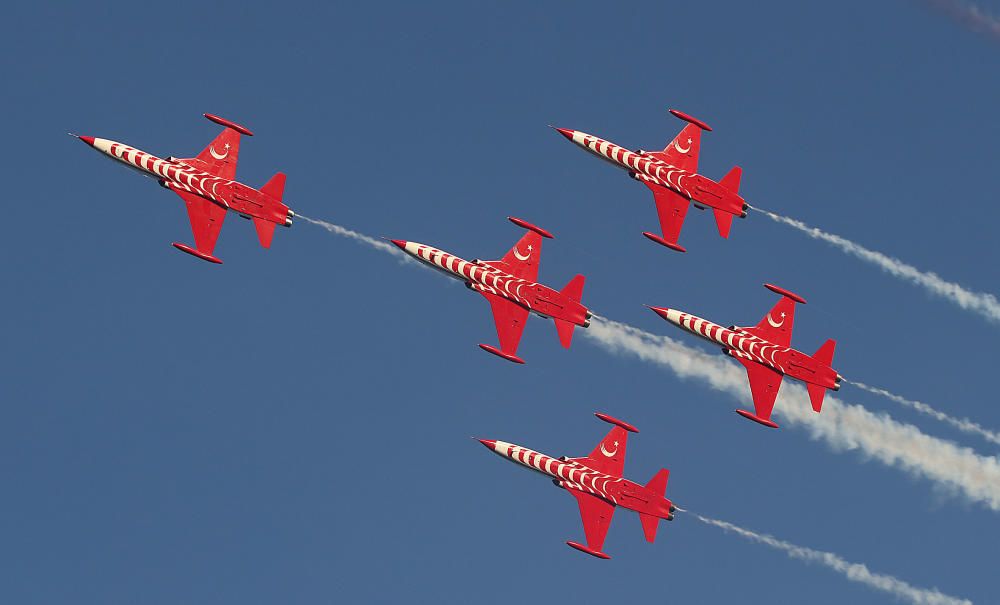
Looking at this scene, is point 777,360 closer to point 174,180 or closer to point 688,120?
point 688,120

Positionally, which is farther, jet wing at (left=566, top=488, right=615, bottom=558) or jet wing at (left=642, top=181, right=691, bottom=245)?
jet wing at (left=642, top=181, right=691, bottom=245)

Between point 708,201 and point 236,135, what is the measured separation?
3450cm

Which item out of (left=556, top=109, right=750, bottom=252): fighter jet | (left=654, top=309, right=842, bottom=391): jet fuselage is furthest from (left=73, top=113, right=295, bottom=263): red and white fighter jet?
(left=654, top=309, right=842, bottom=391): jet fuselage

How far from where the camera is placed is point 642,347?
183375 millimetres

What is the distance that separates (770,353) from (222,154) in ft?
137

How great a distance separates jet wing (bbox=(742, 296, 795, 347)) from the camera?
179750mm

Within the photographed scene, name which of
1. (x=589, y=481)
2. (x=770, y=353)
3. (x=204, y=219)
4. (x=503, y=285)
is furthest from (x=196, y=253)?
(x=770, y=353)

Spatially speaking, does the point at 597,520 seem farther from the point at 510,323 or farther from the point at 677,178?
the point at 677,178

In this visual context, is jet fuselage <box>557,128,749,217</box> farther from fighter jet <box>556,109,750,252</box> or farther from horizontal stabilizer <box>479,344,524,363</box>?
horizontal stabilizer <box>479,344,524,363</box>

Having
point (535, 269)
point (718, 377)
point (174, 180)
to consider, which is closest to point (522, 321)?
point (535, 269)

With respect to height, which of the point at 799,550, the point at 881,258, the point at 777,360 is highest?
the point at 881,258

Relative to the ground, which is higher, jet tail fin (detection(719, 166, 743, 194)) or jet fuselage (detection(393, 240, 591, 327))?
jet tail fin (detection(719, 166, 743, 194))

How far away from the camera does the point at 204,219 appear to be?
177125 millimetres

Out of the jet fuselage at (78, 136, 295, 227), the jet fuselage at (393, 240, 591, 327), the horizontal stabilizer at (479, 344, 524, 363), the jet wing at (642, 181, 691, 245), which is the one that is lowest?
the horizontal stabilizer at (479, 344, 524, 363)
